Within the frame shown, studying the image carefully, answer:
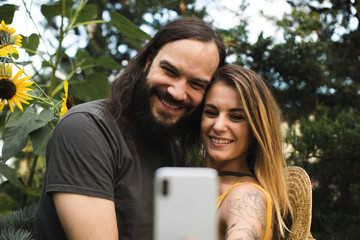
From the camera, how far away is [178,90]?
1767mm

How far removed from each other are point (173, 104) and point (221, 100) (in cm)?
24

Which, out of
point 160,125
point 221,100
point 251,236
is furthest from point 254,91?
point 251,236

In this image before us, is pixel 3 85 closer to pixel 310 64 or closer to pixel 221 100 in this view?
pixel 221 100

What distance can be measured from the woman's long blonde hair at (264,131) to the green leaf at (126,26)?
0.54m

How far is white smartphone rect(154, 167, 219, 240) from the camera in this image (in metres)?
0.59

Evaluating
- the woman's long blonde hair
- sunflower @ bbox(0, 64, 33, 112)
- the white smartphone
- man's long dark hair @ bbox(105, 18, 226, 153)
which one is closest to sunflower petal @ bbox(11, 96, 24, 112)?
sunflower @ bbox(0, 64, 33, 112)

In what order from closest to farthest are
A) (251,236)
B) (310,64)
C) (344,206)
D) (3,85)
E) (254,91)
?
(251,236)
(3,85)
(254,91)
(344,206)
(310,64)

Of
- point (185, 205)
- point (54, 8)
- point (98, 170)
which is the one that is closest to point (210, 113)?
point (98, 170)

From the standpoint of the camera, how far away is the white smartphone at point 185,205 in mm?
595

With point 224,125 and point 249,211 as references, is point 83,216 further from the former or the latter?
point 224,125

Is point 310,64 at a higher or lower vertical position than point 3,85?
higher

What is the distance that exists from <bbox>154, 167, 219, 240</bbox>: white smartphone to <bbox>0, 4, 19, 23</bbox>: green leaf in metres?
1.55

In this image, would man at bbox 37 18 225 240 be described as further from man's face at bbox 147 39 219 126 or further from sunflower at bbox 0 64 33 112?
sunflower at bbox 0 64 33 112

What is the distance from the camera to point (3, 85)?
1.54m
